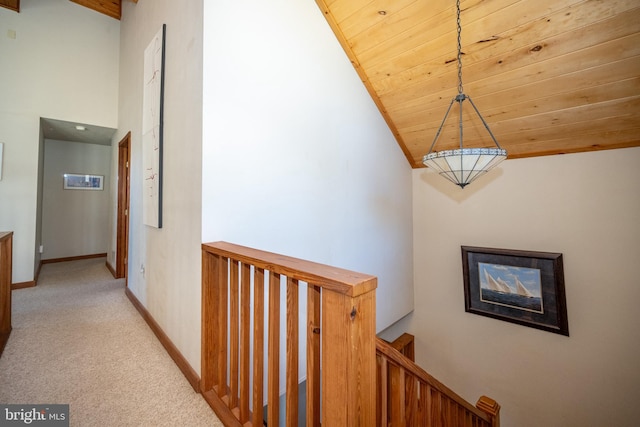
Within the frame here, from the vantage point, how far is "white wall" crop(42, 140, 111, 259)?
15.1 ft

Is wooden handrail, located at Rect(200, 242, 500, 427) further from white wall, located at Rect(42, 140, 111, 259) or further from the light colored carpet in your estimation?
white wall, located at Rect(42, 140, 111, 259)

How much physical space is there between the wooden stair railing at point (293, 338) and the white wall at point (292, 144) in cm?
41

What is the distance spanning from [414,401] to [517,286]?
Result: 229cm

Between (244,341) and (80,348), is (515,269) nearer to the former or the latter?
(244,341)

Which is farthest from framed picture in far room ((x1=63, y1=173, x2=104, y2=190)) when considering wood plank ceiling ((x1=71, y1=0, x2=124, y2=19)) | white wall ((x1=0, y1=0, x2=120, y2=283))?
wood plank ceiling ((x1=71, y1=0, x2=124, y2=19))

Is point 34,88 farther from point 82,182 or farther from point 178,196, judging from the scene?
point 178,196

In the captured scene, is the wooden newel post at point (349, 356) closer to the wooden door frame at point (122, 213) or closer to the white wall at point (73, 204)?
the wooden door frame at point (122, 213)

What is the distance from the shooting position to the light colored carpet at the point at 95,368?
4.70 ft

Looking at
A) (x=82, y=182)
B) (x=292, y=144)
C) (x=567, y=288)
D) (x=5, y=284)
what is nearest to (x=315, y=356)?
(x=292, y=144)

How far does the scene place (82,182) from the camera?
486cm

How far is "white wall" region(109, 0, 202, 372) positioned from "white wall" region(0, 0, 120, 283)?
1.73 m

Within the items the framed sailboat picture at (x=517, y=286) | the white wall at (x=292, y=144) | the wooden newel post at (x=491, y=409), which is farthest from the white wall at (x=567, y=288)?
the wooden newel post at (x=491, y=409)

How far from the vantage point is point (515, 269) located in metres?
2.89

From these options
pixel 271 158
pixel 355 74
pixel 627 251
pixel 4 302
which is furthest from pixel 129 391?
pixel 627 251
